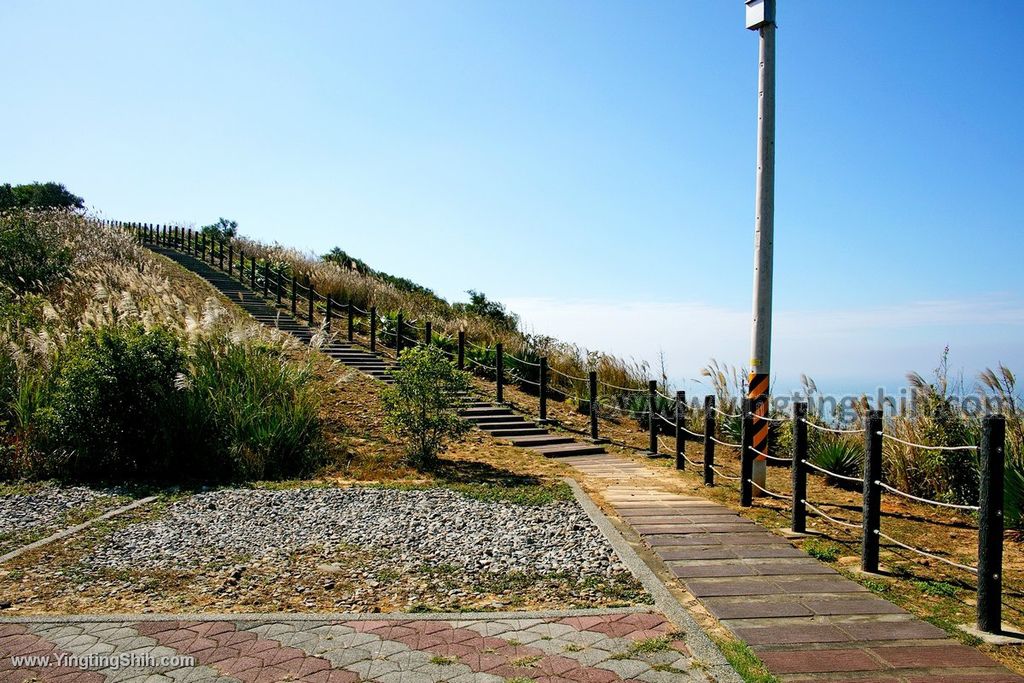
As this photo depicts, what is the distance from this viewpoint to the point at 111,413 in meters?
8.78

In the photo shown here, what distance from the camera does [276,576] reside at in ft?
17.4

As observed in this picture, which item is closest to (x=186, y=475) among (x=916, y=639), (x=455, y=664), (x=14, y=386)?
(x=14, y=386)

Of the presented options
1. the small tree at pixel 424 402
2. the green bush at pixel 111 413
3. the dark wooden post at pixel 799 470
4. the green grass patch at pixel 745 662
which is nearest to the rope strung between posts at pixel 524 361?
the small tree at pixel 424 402

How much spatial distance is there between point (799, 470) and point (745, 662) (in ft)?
10.6

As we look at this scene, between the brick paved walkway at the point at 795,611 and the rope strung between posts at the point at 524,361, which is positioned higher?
the rope strung between posts at the point at 524,361

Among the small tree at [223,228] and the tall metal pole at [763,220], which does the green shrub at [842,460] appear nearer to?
the tall metal pole at [763,220]

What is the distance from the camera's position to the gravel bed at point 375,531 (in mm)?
5684

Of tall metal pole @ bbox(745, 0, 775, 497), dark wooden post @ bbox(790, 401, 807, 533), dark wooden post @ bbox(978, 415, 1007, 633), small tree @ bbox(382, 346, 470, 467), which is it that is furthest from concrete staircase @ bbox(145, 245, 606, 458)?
dark wooden post @ bbox(978, 415, 1007, 633)

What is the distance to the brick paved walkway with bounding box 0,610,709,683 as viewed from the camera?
146 inches

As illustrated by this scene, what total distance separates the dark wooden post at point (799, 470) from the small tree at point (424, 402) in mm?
4515

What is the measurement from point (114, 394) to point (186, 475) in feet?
4.10

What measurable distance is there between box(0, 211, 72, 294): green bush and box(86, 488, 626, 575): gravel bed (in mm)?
13736

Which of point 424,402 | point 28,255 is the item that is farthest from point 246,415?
point 28,255

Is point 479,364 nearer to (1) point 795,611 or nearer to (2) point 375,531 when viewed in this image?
(2) point 375,531
